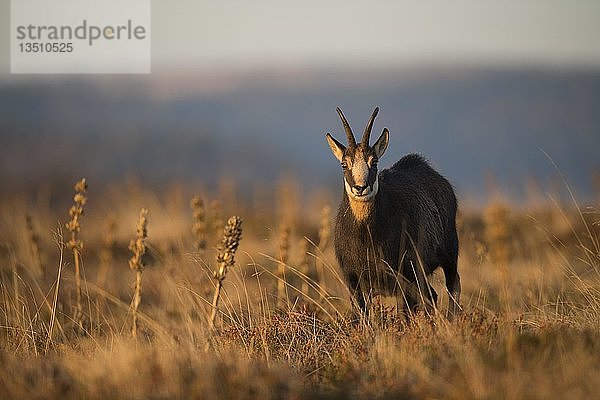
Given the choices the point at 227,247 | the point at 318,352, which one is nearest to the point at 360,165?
the point at 227,247

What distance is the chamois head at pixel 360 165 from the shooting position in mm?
7598

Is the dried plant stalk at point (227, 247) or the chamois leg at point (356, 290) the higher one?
the dried plant stalk at point (227, 247)

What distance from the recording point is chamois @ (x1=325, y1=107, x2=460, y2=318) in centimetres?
762

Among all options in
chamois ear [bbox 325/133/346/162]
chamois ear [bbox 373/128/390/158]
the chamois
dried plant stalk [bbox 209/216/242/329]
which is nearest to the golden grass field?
dried plant stalk [bbox 209/216/242/329]

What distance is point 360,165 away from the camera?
769 cm

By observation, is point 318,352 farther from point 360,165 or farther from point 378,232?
point 360,165

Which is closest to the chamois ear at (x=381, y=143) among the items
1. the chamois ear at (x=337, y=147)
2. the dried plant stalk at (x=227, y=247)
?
the chamois ear at (x=337, y=147)

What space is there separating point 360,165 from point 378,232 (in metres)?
0.59

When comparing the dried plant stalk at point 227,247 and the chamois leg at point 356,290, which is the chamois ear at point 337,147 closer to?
the chamois leg at point 356,290

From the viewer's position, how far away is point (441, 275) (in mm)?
10297

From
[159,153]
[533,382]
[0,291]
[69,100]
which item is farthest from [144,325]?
[69,100]

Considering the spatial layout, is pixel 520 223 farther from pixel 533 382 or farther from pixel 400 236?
pixel 533 382

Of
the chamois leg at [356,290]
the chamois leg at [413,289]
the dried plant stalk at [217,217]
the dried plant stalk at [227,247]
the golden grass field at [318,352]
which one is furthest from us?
the dried plant stalk at [217,217]

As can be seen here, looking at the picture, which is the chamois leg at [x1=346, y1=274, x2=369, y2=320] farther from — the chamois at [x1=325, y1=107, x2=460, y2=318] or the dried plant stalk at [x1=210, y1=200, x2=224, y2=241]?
the dried plant stalk at [x1=210, y1=200, x2=224, y2=241]
